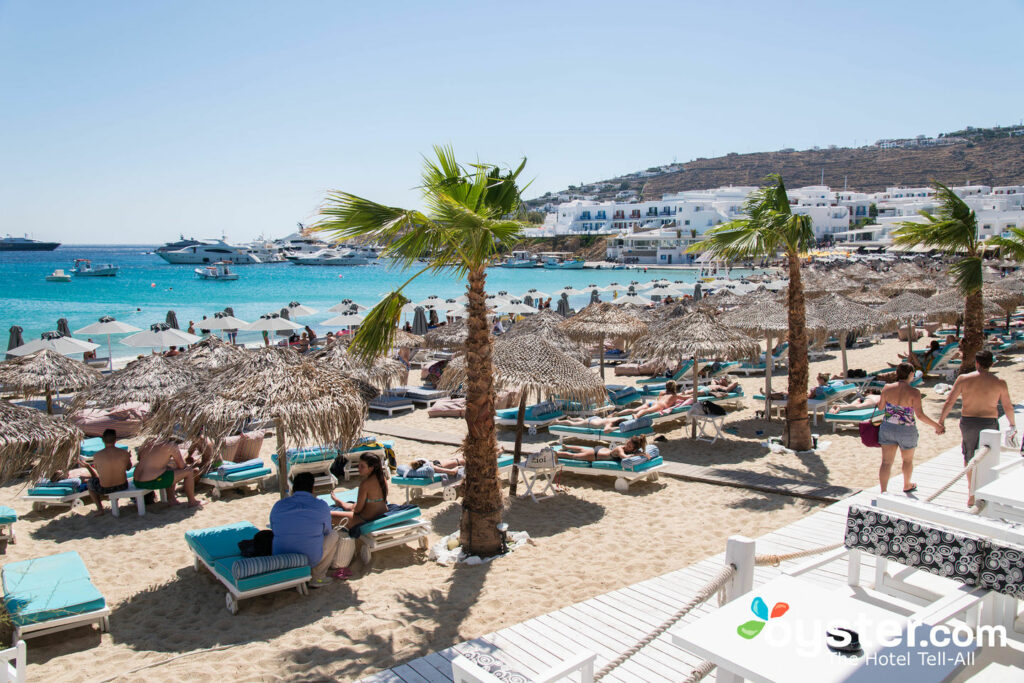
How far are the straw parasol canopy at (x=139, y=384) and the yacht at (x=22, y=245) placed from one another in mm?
179649

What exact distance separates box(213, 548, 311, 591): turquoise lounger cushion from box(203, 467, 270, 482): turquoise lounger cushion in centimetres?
309

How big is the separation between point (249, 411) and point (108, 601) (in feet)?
6.22

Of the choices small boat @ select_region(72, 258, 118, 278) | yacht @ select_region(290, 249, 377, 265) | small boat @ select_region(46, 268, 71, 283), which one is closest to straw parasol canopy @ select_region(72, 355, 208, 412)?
small boat @ select_region(46, 268, 71, 283)

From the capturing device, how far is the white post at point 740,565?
3.14 meters

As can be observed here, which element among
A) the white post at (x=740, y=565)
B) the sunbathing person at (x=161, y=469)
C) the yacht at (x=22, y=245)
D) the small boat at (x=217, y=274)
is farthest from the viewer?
the yacht at (x=22, y=245)

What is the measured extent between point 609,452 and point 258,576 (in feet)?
15.6

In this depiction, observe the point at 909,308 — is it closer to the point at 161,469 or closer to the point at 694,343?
the point at 694,343

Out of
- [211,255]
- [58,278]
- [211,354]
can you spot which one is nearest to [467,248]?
[211,354]

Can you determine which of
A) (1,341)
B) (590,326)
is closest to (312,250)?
(1,341)

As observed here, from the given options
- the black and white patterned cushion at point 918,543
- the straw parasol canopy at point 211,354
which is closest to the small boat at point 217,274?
the straw parasol canopy at point 211,354

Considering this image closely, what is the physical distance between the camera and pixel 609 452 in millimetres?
8695

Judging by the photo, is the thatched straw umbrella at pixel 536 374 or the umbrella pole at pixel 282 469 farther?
the thatched straw umbrella at pixel 536 374

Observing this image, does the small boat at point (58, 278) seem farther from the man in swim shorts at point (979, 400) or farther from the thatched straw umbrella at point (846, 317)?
the man in swim shorts at point (979, 400)

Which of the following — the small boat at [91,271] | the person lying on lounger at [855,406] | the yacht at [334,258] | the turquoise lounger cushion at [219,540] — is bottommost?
the person lying on lounger at [855,406]
